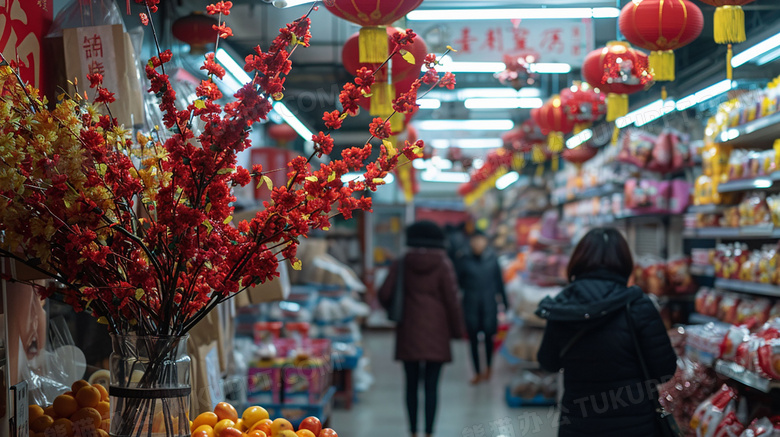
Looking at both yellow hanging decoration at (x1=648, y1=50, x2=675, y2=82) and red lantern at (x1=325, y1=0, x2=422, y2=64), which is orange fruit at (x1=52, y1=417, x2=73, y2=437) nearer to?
red lantern at (x1=325, y1=0, x2=422, y2=64)

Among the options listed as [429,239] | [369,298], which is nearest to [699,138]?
[429,239]

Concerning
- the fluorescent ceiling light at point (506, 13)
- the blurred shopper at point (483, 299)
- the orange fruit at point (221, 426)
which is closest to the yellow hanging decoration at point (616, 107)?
the fluorescent ceiling light at point (506, 13)

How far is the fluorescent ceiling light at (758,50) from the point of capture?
3.99 meters

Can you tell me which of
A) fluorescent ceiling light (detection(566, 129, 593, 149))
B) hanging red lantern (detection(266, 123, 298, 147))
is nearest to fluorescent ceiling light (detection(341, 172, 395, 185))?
hanging red lantern (detection(266, 123, 298, 147))

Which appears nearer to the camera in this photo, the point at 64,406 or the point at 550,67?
the point at 64,406

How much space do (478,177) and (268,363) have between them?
477cm

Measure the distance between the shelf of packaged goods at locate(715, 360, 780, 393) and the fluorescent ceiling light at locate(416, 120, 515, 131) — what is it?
23.1ft

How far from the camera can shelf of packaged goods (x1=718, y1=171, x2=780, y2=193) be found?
4.27 metres

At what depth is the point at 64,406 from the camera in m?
2.22

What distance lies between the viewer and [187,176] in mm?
1794

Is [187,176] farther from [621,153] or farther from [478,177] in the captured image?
[478,177]

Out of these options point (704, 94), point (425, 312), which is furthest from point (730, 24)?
point (425, 312)

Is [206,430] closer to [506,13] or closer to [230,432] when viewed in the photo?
[230,432]

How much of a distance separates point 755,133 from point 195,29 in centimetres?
343
